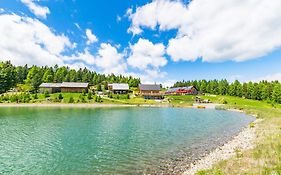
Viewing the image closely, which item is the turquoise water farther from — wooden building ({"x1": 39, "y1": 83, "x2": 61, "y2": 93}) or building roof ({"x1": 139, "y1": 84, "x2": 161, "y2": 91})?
building roof ({"x1": 139, "y1": 84, "x2": 161, "y2": 91})

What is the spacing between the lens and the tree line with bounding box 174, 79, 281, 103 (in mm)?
114588

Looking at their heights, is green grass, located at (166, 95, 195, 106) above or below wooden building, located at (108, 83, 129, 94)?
below

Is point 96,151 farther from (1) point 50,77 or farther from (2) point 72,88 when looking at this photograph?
(1) point 50,77

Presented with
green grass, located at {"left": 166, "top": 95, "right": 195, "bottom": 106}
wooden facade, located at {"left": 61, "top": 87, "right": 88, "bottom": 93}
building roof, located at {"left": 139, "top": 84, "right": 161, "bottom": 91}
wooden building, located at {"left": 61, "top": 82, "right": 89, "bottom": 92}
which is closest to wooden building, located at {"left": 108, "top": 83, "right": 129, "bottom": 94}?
building roof, located at {"left": 139, "top": 84, "right": 161, "bottom": 91}

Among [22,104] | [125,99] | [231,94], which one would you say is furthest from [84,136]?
[231,94]

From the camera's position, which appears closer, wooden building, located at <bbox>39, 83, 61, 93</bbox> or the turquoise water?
the turquoise water

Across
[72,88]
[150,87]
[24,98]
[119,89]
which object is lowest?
[24,98]

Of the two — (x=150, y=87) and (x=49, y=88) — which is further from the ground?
Result: (x=150, y=87)

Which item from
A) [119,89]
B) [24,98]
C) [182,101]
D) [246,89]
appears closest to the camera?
[24,98]

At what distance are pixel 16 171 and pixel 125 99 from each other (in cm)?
10246

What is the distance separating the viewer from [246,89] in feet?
456

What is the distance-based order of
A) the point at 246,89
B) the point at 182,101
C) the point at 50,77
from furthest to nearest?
1. the point at 50,77
2. the point at 246,89
3. the point at 182,101

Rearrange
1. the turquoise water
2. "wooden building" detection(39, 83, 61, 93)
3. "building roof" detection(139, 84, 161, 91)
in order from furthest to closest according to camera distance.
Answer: "building roof" detection(139, 84, 161, 91)
"wooden building" detection(39, 83, 61, 93)
the turquoise water

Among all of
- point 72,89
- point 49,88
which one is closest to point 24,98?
point 49,88
